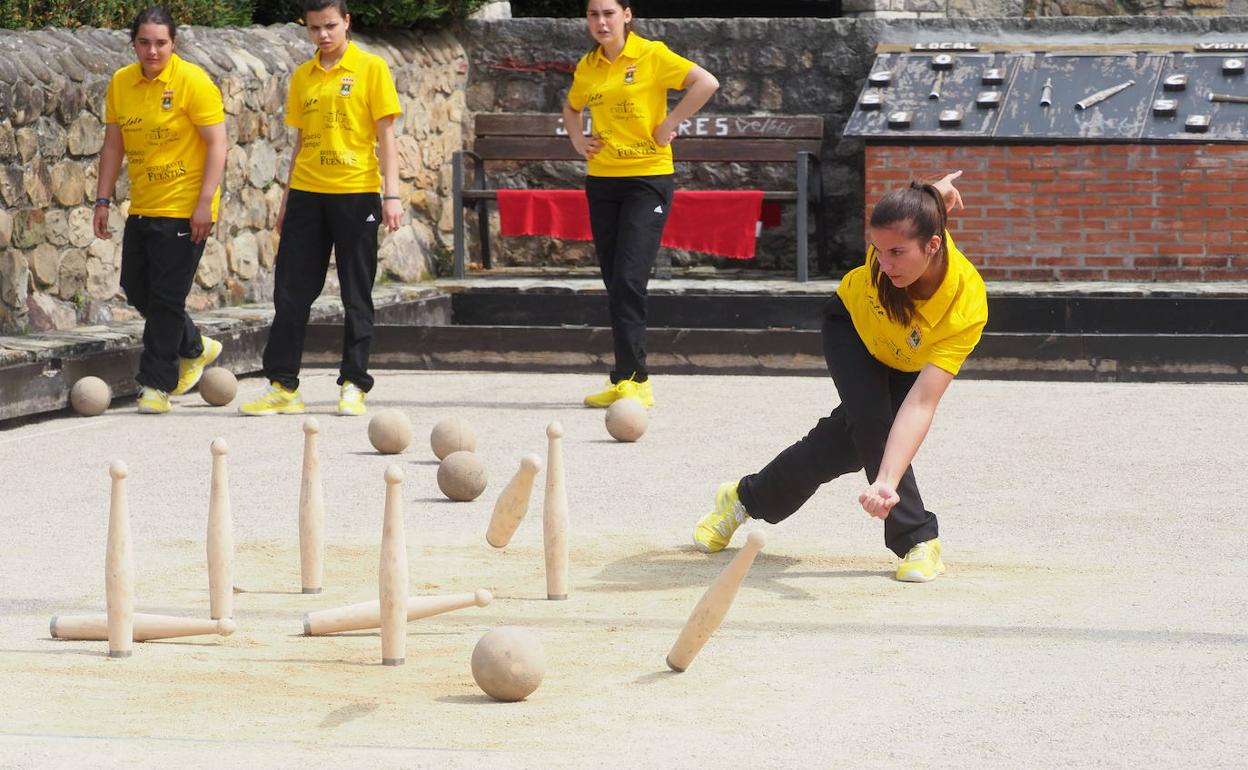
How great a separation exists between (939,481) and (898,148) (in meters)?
6.35

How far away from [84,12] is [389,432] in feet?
15.9

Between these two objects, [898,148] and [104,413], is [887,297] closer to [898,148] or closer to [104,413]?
[104,413]

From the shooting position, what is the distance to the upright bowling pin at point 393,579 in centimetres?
457

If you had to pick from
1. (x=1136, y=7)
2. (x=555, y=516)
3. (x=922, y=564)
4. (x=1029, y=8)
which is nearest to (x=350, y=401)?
(x=555, y=516)

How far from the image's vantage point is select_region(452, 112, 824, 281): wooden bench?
1421 centimetres

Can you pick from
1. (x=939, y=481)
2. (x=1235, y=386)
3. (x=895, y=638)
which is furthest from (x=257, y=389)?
(x=895, y=638)

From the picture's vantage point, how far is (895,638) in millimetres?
4992

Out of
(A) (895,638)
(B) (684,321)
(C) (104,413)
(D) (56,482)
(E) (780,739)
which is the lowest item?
(B) (684,321)

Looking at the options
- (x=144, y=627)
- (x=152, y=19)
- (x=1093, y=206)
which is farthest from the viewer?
(x=1093, y=206)

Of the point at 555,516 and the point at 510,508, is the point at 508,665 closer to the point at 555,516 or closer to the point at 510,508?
the point at 555,516

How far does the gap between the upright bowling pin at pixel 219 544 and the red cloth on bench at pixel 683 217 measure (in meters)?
8.83

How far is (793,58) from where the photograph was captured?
1454 centimetres

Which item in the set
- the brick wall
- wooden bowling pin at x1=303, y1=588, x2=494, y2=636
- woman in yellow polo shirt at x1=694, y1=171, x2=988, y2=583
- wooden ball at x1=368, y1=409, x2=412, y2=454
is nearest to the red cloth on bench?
the brick wall

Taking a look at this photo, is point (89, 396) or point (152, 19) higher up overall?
point (152, 19)
